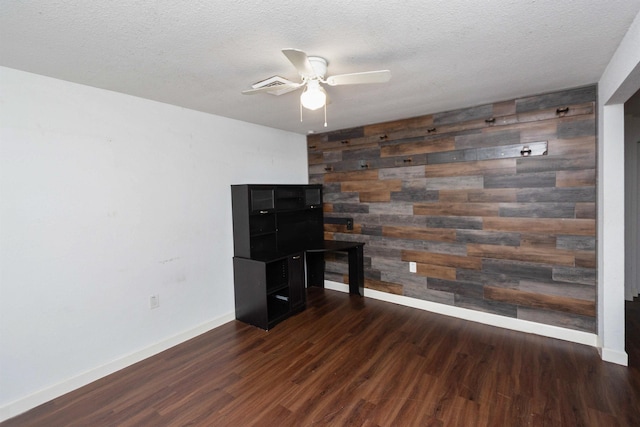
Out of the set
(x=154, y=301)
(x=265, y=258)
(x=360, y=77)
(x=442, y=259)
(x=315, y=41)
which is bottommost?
(x=154, y=301)

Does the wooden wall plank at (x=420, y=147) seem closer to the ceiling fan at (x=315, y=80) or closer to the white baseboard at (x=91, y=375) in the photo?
the ceiling fan at (x=315, y=80)

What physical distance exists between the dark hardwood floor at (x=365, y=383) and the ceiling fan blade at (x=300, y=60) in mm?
2263

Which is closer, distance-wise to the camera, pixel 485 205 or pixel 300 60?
pixel 300 60

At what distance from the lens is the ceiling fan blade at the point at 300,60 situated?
4.93ft

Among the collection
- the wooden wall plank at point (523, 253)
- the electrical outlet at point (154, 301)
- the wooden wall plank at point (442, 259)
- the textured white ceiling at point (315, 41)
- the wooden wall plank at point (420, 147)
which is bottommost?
the electrical outlet at point (154, 301)

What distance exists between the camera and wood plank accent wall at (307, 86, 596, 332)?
9.12ft

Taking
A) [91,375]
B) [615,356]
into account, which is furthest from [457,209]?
[91,375]

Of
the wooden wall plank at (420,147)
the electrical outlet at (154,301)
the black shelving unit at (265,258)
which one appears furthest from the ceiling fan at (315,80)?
the electrical outlet at (154,301)

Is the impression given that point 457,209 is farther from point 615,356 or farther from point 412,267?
point 615,356

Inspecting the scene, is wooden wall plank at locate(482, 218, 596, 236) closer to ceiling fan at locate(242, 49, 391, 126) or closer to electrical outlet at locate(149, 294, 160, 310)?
ceiling fan at locate(242, 49, 391, 126)

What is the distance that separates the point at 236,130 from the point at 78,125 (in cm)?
158

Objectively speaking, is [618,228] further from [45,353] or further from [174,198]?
[45,353]

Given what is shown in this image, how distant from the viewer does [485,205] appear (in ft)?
10.5

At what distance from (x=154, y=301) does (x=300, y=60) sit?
259cm
